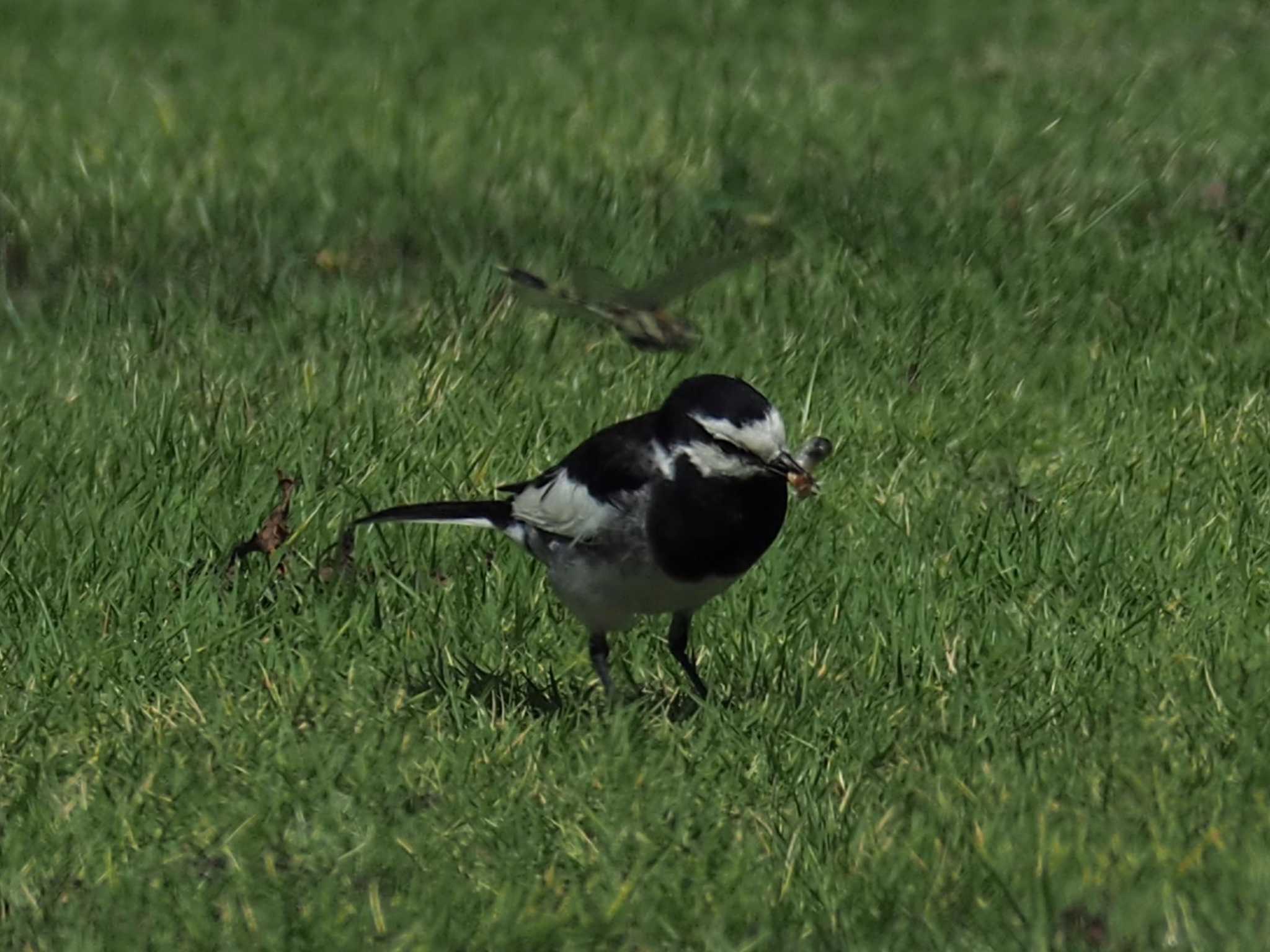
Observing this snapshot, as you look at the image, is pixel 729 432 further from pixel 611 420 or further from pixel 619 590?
pixel 611 420

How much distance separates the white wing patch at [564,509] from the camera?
5352mm

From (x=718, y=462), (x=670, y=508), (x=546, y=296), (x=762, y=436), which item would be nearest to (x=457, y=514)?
(x=670, y=508)

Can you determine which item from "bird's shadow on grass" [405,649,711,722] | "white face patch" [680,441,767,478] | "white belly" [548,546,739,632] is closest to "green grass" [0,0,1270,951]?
"bird's shadow on grass" [405,649,711,722]

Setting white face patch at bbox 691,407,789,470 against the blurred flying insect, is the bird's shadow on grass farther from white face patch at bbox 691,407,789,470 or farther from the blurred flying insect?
the blurred flying insect

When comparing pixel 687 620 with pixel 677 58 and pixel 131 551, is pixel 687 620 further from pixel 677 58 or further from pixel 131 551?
pixel 677 58

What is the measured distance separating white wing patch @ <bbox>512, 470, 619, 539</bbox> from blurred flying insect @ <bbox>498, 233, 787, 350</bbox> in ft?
6.88

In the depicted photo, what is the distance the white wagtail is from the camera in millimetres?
5129

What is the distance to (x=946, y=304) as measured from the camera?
7969mm

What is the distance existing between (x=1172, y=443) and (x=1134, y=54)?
435 centimetres

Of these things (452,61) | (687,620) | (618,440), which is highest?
(618,440)

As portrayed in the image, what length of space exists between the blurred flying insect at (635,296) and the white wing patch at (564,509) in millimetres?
2098

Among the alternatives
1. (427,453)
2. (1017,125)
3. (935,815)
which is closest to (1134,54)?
(1017,125)

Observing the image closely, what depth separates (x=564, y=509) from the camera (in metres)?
5.46

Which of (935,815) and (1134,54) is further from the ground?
(935,815)
